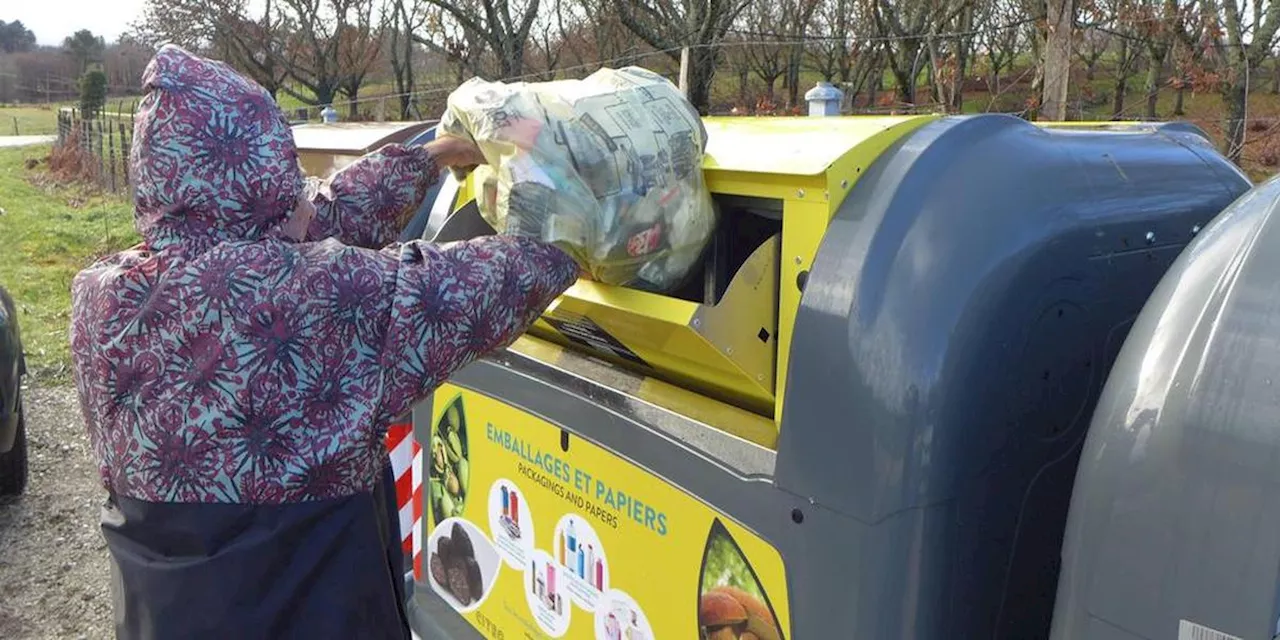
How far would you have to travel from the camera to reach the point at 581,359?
2.13 metres

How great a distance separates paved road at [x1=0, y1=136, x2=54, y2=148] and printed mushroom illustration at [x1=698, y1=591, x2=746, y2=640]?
3543 centimetres

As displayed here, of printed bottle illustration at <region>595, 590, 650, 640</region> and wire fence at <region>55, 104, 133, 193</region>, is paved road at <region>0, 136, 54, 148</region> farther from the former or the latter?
printed bottle illustration at <region>595, 590, 650, 640</region>

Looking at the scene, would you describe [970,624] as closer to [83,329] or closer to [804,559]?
[804,559]

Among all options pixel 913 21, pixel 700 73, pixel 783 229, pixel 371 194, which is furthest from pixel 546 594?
pixel 913 21

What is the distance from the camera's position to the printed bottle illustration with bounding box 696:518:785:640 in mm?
1669

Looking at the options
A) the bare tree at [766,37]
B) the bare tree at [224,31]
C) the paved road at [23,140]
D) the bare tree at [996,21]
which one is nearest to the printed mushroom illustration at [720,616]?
the bare tree at [996,21]

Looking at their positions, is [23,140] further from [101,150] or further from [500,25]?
[500,25]

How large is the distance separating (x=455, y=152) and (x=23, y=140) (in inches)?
1550

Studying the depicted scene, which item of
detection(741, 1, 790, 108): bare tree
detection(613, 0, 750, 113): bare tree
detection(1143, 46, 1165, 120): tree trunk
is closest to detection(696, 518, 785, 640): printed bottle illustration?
detection(741, 1, 790, 108): bare tree

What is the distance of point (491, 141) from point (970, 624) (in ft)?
3.35

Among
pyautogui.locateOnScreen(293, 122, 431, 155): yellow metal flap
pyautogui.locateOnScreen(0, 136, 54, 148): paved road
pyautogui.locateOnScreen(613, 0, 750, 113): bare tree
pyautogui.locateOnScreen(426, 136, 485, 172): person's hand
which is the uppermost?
pyautogui.locateOnScreen(613, 0, 750, 113): bare tree

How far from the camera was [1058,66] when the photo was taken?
5324 millimetres

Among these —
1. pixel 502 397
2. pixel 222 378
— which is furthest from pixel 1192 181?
pixel 222 378

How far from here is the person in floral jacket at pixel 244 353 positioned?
4.60 ft
